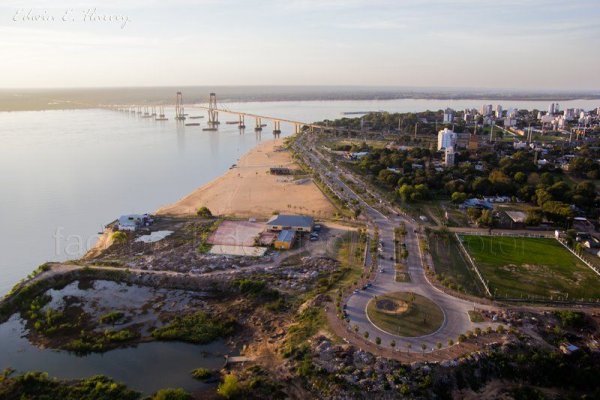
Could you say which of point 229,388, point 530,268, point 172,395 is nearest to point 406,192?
point 530,268

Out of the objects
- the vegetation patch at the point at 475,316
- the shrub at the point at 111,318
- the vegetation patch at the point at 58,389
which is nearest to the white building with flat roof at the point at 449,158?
the vegetation patch at the point at 475,316

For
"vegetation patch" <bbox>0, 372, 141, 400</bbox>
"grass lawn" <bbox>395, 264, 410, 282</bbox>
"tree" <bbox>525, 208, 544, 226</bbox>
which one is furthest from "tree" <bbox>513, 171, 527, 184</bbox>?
"vegetation patch" <bbox>0, 372, 141, 400</bbox>

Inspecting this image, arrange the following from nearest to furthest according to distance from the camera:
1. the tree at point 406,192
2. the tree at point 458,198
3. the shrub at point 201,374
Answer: the shrub at point 201,374, the tree at point 458,198, the tree at point 406,192

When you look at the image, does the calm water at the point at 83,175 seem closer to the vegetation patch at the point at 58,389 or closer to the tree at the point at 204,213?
the tree at the point at 204,213

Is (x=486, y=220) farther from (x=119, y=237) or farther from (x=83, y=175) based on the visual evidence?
(x=83, y=175)

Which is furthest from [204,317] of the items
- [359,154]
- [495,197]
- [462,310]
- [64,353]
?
[359,154]

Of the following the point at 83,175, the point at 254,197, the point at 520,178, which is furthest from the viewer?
the point at 83,175

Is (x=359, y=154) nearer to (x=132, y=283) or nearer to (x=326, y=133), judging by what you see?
(x=326, y=133)
